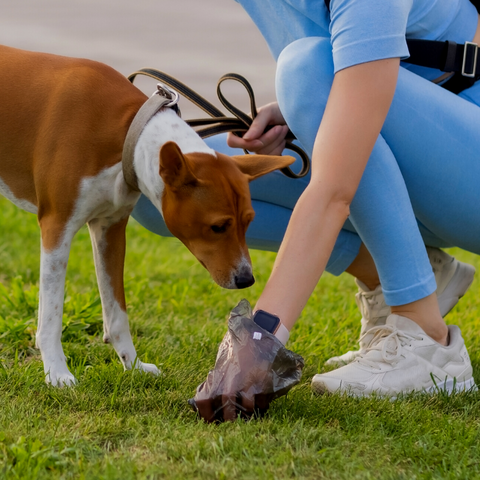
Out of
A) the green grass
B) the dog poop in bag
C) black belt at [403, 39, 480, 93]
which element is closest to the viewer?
the green grass

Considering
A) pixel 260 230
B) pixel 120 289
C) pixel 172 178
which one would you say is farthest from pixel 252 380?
pixel 260 230

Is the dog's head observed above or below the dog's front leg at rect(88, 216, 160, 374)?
above

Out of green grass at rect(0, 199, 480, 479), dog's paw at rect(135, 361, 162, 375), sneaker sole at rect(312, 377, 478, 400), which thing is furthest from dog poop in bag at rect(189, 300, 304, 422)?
dog's paw at rect(135, 361, 162, 375)

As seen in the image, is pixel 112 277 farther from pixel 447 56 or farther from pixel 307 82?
pixel 447 56

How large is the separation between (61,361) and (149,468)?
812 millimetres

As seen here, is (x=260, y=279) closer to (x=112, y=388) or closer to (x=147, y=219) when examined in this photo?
(x=147, y=219)

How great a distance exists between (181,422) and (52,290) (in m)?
0.72

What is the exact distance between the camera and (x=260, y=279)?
4.15m

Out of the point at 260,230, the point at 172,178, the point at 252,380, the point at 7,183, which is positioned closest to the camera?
the point at 252,380

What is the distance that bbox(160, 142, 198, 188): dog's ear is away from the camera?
6.26 feet

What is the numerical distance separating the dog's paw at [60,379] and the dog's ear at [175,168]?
27.4 inches

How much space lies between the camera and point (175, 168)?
77.7 inches

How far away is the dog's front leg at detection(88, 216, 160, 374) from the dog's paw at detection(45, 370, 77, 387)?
284mm

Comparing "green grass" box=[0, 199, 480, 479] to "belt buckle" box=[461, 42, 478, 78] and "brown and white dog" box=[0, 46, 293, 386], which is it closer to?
"brown and white dog" box=[0, 46, 293, 386]
